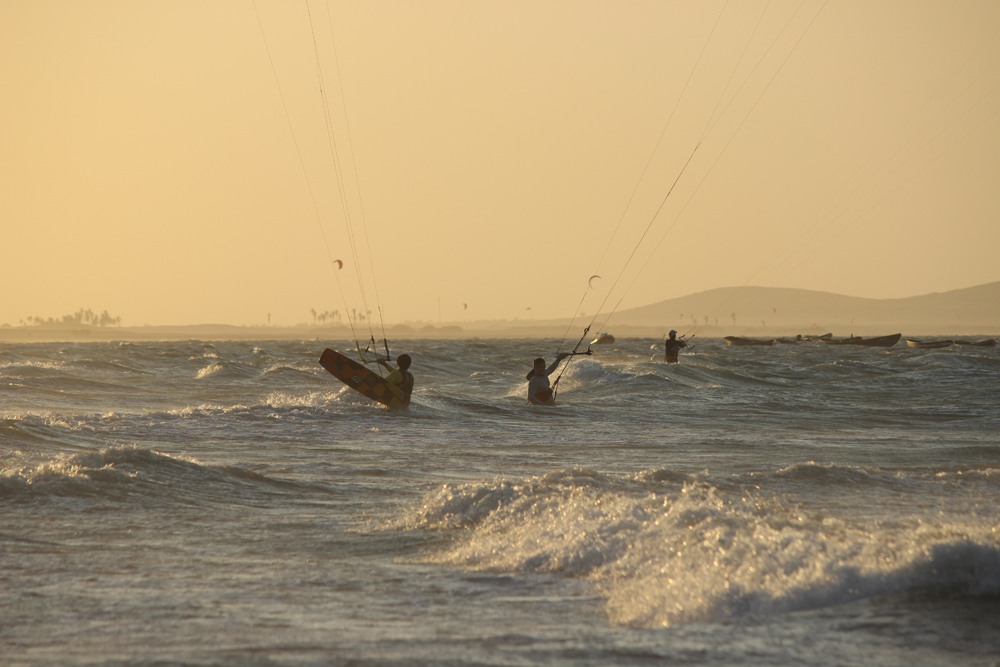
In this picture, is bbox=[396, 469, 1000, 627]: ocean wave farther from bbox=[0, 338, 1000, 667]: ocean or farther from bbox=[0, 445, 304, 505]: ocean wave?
bbox=[0, 445, 304, 505]: ocean wave

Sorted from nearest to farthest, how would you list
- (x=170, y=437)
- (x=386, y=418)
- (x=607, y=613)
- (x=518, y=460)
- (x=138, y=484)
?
(x=607, y=613), (x=138, y=484), (x=518, y=460), (x=170, y=437), (x=386, y=418)

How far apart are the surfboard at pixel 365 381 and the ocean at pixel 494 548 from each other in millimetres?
3677

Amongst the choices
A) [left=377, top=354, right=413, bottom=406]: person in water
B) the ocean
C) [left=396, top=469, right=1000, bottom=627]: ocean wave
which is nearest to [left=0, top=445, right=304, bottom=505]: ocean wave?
the ocean

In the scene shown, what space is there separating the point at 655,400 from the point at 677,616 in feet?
53.6

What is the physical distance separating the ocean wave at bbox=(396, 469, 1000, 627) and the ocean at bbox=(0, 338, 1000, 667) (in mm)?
21

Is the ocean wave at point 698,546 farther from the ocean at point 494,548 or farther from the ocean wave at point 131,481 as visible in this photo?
the ocean wave at point 131,481

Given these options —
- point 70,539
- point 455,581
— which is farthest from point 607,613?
point 70,539

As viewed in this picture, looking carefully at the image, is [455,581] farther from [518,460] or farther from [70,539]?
[518,460]

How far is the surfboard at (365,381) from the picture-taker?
56.4ft

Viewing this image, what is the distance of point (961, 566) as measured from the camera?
5.16 m

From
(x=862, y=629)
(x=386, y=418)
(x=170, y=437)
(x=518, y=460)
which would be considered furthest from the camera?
(x=386, y=418)

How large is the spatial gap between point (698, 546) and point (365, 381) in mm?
12790

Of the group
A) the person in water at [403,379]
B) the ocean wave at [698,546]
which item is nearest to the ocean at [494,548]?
the ocean wave at [698,546]

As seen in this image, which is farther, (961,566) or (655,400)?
(655,400)
